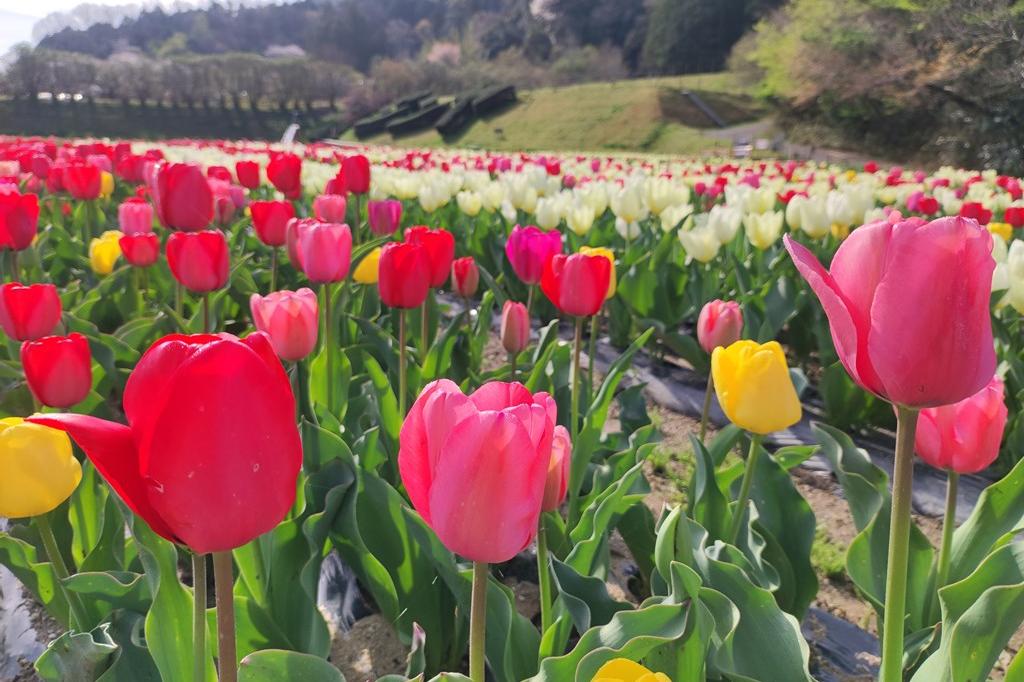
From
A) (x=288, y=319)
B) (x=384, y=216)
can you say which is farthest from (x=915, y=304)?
(x=384, y=216)

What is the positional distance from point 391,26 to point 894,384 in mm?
133271

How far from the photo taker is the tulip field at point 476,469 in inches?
31.1

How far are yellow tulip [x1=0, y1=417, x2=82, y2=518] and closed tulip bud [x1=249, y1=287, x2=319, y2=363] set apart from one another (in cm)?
58

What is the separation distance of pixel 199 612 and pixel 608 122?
37.4 m

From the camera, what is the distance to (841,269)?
862 millimetres

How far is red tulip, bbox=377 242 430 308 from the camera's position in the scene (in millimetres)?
2092

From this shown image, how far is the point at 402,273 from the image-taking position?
2.10 metres

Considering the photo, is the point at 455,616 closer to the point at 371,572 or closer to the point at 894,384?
the point at 371,572

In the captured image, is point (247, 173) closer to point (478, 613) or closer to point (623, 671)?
point (478, 613)

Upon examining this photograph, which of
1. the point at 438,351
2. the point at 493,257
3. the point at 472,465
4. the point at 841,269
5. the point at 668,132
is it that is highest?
the point at 841,269

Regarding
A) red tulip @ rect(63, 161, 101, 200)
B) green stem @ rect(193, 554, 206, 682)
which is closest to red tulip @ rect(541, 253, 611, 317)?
green stem @ rect(193, 554, 206, 682)

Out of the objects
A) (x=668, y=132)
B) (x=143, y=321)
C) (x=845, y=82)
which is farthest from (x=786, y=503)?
(x=668, y=132)

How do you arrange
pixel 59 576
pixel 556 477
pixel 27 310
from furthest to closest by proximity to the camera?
1. pixel 27 310
2. pixel 59 576
3. pixel 556 477

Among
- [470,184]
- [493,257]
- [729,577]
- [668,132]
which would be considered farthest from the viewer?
[668,132]
